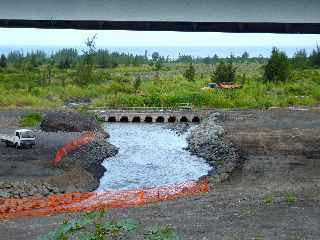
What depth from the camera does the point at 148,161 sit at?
134ft

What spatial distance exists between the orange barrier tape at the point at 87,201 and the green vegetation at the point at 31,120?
2713 centimetres

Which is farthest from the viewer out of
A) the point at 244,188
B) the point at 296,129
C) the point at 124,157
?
the point at 296,129

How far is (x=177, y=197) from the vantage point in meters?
26.5

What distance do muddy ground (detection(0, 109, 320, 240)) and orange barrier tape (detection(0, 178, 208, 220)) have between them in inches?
48.4

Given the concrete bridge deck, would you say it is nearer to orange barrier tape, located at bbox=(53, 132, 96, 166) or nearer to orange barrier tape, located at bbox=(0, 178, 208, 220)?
orange barrier tape, located at bbox=(53, 132, 96, 166)

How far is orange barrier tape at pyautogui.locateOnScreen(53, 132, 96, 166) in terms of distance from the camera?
36.7 m

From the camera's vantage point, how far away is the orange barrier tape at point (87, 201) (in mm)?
24062

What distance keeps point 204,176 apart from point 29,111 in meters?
34.5

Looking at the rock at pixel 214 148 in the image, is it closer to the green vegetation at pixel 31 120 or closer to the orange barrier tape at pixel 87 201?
the orange barrier tape at pixel 87 201

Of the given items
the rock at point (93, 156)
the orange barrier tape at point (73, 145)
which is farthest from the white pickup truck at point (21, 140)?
the rock at point (93, 156)

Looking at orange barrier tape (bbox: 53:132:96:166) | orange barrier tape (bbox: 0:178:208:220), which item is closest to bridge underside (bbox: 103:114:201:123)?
orange barrier tape (bbox: 53:132:96:166)

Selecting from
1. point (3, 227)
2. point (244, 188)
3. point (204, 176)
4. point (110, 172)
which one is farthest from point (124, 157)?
point (3, 227)

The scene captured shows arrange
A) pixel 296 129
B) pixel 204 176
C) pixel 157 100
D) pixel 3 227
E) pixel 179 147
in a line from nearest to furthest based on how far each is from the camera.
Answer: pixel 3 227 < pixel 204 176 < pixel 179 147 < pixel 296 129 < pixel 157 100

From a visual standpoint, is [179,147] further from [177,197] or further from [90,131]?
[177,197]
